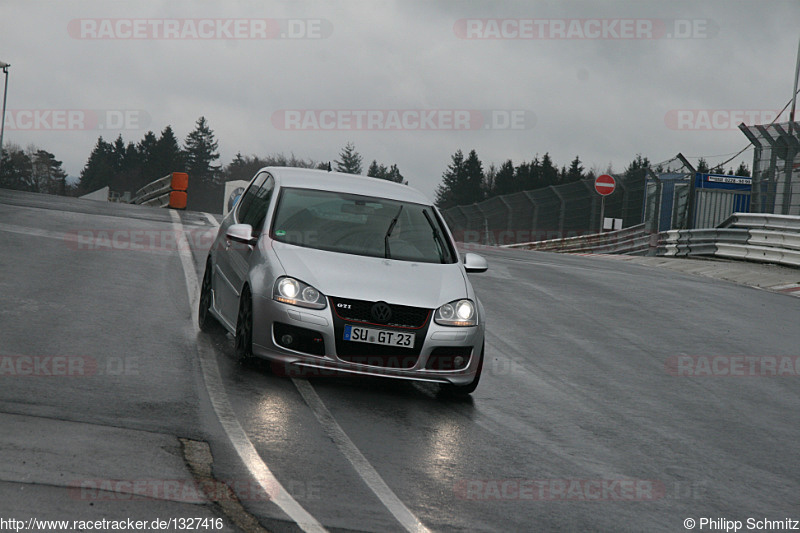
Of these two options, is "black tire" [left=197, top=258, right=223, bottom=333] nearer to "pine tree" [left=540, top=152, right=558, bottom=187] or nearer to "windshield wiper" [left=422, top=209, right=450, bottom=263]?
"windshield wiper" [left=422, top=209, right=450, bottom=263]

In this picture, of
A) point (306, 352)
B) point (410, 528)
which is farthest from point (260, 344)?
point (410, 528)

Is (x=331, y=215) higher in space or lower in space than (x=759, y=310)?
higher

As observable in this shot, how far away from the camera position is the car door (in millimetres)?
8016

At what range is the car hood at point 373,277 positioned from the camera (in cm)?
708

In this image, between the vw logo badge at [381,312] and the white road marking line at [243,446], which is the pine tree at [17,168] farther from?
the vw logo badge at [381,312]

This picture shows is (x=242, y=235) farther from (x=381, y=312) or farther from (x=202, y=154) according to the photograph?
(x=202, y=154)

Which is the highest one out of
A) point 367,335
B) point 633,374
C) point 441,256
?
point 441,256

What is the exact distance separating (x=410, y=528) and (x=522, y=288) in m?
9.85

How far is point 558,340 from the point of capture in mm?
10398

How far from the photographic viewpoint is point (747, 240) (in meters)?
22.3

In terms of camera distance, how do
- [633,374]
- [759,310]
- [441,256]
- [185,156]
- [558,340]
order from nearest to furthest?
[441,256], [633,374], [558,340], [759,310], [185,156]

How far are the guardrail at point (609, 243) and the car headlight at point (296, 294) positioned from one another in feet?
82.6

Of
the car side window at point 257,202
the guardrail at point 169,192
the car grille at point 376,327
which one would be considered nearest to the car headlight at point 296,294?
the car grille at point 376,327

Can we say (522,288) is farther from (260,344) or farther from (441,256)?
(260,344)
